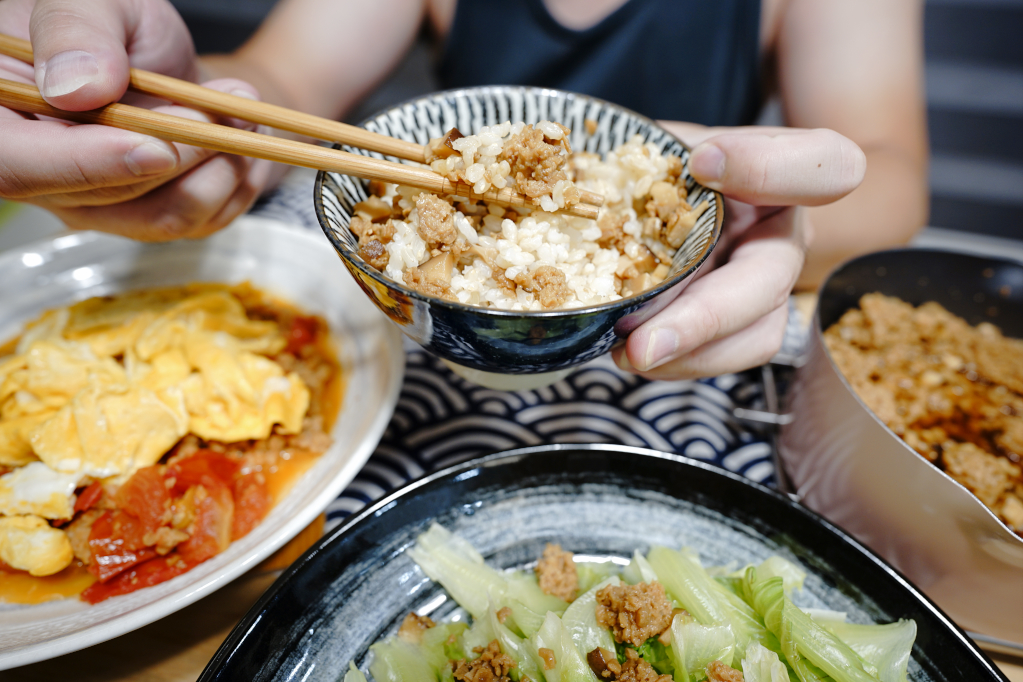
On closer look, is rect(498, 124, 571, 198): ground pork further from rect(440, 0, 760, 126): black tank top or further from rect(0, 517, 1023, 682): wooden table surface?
rect(440, 0, 760, 126): black tank top

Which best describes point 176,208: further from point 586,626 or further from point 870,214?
point 870,214

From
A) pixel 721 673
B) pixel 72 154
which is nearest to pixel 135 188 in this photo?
pixel 72 154

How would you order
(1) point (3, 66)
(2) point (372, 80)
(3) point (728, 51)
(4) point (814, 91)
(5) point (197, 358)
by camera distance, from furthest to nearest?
(2) point (372, 80)
(3) point (728, 51)
(4) point (814, 91)
(5) point (197, 358)
(1) point (3, 66)

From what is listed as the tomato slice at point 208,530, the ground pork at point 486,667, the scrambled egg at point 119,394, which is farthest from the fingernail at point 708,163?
the tomato slice at point 208,530

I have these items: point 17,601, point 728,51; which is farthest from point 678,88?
point 17,601

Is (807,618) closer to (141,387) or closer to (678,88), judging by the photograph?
(141,387)

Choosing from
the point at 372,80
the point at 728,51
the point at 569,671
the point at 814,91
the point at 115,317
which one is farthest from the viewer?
the point at 372,80
